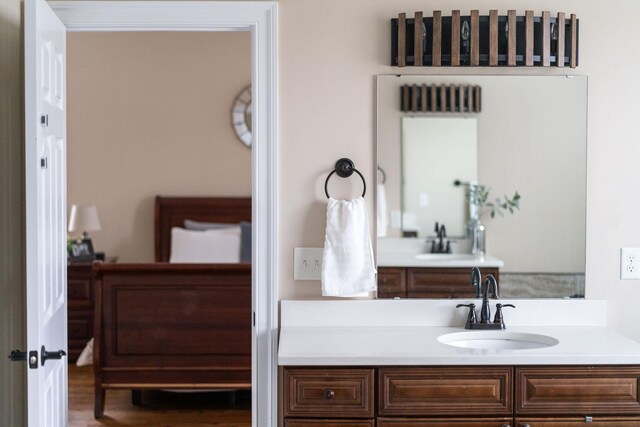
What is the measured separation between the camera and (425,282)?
3.17 m

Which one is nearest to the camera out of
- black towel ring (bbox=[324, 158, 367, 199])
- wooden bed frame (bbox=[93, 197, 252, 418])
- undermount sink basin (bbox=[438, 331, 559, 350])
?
undermount sink basin (bbox=[438, 331, 559, 350])

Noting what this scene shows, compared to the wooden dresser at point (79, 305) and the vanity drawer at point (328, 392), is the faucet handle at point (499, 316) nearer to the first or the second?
the vanity drawer at point (328, 392)

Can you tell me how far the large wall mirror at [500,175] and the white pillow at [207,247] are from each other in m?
3.30

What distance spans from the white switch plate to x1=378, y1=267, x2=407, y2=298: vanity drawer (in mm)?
244

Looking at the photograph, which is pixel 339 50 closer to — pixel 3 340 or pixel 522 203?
pixel 522 203

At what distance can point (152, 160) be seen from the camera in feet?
21.5

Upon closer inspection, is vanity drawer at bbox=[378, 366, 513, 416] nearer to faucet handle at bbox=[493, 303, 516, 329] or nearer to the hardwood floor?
faucet handle at bbox=[493, 303, 516, 329]

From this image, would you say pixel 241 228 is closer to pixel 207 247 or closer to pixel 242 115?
pixel 207 247

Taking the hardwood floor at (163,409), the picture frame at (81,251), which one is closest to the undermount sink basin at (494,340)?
the hardwood floor at (163,409)

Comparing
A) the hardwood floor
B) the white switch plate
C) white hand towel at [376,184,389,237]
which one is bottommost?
the hardwood floor

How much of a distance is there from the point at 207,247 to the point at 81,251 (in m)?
0.94

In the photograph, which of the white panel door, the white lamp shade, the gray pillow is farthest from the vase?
the white lamp shade

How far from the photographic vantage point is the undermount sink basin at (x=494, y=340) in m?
2.98

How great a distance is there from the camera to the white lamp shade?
6.20m
